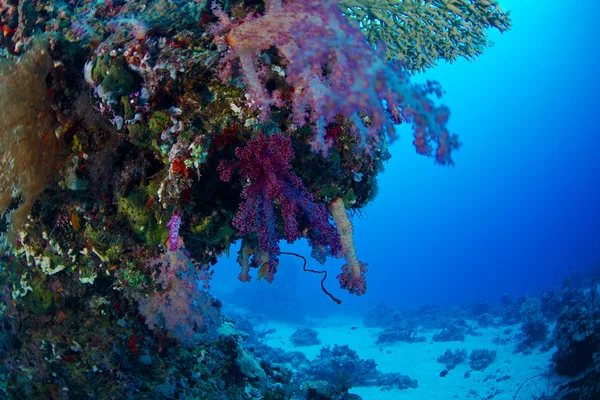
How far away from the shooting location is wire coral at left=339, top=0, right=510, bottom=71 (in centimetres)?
411

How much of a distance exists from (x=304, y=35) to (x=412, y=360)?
59.6ft

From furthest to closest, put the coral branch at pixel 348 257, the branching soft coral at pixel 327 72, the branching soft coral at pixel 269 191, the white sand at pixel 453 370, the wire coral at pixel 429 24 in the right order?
the white sand at pixel 453 370
the wire coral at pixel 429 24
the coral branch at pixel 348 257
the branching soft coral at pixel 269 191
the branching soft coral at pixel 327 72

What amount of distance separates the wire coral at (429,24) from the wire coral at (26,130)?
3.25 m

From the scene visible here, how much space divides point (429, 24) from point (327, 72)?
2841 millimetres

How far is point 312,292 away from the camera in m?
50.9

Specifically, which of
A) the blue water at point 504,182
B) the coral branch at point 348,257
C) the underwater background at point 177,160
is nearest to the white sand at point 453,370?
the underwater background at point 177,160

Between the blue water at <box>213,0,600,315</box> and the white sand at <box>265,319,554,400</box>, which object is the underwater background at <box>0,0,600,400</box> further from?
the blue water at <box>213,0,600,315</box>

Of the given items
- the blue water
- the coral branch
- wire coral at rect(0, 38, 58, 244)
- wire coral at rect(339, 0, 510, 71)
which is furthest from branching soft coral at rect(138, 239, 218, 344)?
the blue water

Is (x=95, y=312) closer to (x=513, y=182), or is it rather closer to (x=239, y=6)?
(x=239, y=6)

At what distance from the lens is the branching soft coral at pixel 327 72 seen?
2143 mm

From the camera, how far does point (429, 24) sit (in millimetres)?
4348

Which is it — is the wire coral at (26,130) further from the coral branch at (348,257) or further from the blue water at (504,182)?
the blue water at (504,182)

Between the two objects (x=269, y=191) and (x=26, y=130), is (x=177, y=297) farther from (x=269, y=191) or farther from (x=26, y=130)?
(x=26, y=130)

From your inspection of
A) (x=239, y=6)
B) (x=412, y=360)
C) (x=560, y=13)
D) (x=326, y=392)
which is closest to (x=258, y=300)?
(x=412, y=360)
